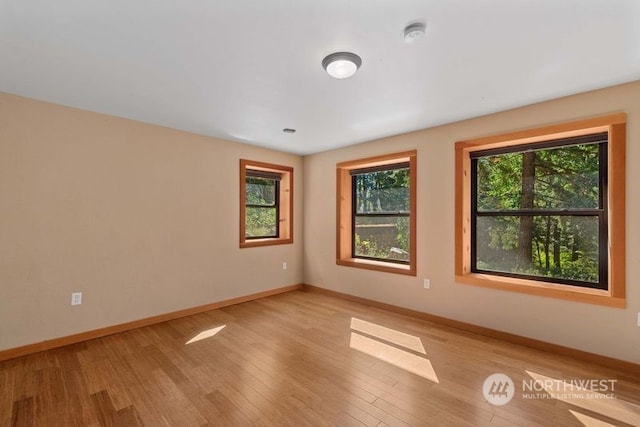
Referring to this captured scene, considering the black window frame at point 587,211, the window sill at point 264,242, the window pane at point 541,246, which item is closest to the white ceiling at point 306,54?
the black window frame at point 587,211

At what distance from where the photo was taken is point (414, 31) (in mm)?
1668

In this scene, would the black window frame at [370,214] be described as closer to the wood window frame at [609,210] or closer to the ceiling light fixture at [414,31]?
the wood window frame at [609,210]

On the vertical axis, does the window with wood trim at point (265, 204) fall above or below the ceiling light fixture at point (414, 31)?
below

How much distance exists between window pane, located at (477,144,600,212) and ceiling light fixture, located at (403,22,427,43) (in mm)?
2198

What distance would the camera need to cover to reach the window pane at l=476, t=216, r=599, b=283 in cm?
275

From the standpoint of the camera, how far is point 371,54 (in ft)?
6.44

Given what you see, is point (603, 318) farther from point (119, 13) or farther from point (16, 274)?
point (16, 274)

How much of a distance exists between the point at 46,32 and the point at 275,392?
110 inches

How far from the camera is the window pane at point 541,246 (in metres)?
2.75

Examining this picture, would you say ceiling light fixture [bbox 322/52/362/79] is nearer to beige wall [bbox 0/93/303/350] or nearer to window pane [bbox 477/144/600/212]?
window pane [bbox 477/144/600/212]

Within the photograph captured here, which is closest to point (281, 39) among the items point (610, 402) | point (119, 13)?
point (119, 13)

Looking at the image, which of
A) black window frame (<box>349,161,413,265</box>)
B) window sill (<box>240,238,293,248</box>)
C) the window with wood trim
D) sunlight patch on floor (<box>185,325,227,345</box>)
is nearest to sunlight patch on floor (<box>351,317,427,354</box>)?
black window frame (<box>349,161,413,265</box>)

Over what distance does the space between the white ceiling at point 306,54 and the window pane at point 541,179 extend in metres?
0.62

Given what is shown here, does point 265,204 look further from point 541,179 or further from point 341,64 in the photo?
point 541,179
